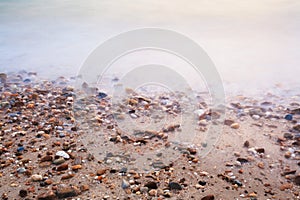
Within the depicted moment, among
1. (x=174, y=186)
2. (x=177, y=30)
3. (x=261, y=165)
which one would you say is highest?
(x=177, y=30)

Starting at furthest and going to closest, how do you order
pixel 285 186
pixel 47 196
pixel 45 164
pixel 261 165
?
pixel 261 165 → pixel 45 164 → pixel 285 186 → pixel 47 196

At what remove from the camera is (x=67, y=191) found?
3.29 metres

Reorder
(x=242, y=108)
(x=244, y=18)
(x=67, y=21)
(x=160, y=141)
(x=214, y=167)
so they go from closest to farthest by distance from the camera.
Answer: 1. (x=214, y=167)
2. (x=160, y=141)
3. (x=242, y=108)
4. (x=244, y=18)
5. (x=67, y=21)

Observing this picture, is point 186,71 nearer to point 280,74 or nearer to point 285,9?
point 280,74

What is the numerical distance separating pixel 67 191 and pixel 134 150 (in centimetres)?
113

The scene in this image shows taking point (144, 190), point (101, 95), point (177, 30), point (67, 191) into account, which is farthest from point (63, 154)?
point (177, 30)

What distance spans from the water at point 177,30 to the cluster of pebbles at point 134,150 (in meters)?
1.62

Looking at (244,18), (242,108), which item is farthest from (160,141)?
(244,18)

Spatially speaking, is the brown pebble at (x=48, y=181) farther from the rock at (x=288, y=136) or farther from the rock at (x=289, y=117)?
the rock at (x=289, y=117)

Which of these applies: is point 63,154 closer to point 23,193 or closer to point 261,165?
point 23,193

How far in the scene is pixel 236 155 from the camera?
4.10 metres

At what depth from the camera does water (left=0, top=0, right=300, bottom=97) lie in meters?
7.60

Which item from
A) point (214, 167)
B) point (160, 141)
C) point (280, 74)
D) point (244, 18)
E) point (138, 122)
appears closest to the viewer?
point (214, 167)

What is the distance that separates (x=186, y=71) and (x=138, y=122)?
2.91 metres
